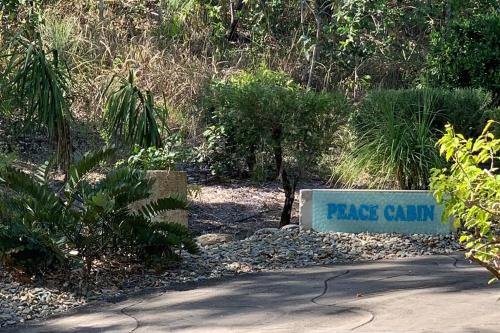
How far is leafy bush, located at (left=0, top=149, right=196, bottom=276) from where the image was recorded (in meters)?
9.11

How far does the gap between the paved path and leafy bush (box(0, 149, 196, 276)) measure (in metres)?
0.81

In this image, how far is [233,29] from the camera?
2128 centimetres

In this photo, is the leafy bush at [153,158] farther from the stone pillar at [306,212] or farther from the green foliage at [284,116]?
the stone pillar at [306,212]

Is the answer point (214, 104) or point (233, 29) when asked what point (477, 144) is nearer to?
point (214, 104)

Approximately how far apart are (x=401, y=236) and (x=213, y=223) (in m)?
3.52

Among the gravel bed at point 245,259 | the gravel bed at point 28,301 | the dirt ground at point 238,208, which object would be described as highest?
the dirt ground at point 238,208

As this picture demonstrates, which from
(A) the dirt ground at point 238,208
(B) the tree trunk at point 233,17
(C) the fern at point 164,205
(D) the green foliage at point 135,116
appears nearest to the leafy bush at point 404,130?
(A) the dirt ground at point 238,208

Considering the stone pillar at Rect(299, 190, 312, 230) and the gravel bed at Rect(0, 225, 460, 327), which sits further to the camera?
the stone pillar at Rect(299, 190, 312, 230)

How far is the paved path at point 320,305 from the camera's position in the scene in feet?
23.5

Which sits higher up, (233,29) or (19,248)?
(233,29)

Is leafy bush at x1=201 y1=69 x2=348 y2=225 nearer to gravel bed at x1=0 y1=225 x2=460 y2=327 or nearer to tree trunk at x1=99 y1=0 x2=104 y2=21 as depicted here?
gravel bed at x1=0 y1=225 x2=460 y2=327

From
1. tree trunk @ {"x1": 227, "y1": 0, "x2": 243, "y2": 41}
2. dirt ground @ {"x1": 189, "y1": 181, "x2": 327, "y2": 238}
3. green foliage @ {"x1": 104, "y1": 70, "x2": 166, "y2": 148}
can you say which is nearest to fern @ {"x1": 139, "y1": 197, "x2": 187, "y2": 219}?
dirt ground @ {"x1": 189, "y1": 181, "x2": 327, "y2": 238}

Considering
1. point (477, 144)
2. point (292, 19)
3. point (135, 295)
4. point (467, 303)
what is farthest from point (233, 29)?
point (477, 144)

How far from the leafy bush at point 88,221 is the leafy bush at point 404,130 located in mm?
3567
